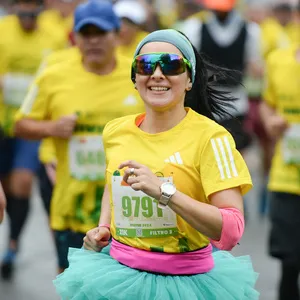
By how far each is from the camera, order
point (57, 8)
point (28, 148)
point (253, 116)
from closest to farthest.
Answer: point (28, 148) → point (253, 116) → point (57, 8)

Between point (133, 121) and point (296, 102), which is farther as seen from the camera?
point (296, 102)

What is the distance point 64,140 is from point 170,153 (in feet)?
6.83

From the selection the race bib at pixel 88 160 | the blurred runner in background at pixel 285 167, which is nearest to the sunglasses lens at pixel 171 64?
the race bib at pixel 88 160

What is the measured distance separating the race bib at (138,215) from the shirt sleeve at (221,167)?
0.15 metres

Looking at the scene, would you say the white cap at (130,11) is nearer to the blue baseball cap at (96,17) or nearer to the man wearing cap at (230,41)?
the man wearing cap at (230,41)

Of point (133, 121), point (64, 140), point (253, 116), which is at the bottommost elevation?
point (253, 116)

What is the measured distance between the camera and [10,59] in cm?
884

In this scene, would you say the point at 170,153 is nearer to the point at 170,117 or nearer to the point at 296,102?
the point at 170,117

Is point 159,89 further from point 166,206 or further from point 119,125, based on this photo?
point 166,206

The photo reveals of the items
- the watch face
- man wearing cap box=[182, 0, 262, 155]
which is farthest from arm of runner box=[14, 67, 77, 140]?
man wearing cap box=[182, 0, 262, 155]

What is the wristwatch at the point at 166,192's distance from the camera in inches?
148

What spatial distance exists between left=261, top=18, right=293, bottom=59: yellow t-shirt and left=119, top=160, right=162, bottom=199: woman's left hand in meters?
8.54

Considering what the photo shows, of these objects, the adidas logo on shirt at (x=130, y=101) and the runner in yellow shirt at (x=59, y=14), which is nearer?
the adidas logo on shirt at (x=130, y=101)

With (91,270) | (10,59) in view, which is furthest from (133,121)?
(10,59)
